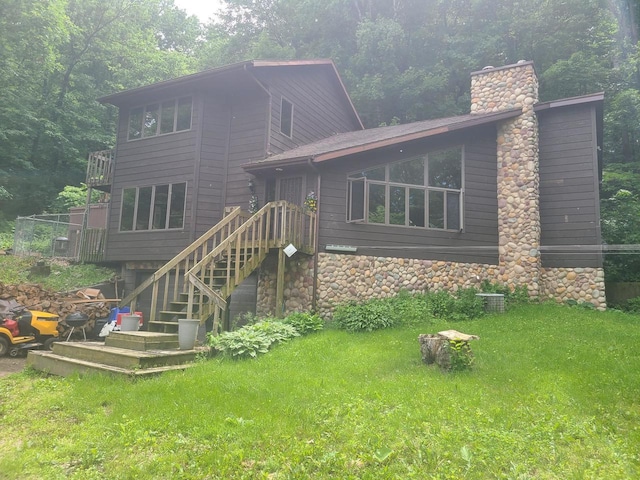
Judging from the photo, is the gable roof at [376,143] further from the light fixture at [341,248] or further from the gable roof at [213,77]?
the gable roof at [213,77]

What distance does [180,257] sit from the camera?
7.97 meters

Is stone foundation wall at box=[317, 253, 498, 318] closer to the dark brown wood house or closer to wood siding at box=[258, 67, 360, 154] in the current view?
the dark brown wood house

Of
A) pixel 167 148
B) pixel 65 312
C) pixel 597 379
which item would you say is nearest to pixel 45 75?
pixel 167 148

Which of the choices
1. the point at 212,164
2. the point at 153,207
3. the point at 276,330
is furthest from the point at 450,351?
the point at 153,207

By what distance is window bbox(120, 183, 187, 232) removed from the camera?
40.3ft

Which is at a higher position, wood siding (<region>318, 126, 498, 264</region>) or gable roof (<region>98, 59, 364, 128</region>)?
gable roof (<region>98, 59, 364, 128</region>)

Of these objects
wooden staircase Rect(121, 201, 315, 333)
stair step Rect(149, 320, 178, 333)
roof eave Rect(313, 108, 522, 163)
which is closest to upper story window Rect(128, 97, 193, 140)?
wooden staircase Rect(121, 201, 315, 333)

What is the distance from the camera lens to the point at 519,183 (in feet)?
36.9

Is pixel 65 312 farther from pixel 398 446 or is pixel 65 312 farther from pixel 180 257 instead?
pixel 398 446

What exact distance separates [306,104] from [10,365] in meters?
10.2

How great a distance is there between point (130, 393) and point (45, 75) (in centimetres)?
2572

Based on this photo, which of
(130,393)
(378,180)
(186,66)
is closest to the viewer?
(130,393)

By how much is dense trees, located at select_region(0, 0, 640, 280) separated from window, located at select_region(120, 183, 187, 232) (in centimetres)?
1127

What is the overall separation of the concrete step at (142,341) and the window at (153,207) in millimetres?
5591
